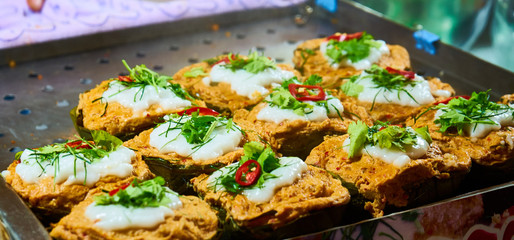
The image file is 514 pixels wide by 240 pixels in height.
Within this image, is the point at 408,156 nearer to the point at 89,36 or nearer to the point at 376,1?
the point at 89,36

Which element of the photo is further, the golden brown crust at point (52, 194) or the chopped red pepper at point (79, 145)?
the chopped red pepper at point (79, 145)

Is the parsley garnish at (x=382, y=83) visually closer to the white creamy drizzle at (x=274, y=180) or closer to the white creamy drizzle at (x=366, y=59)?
the white creamy drizzle at (x=366, y=59)

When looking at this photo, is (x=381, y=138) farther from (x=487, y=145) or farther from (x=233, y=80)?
(x=233, y=80)

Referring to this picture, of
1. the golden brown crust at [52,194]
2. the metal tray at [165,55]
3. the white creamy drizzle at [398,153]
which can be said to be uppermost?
the white creamy drizzle at [398,153]

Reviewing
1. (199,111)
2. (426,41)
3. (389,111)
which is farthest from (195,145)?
(426,41)

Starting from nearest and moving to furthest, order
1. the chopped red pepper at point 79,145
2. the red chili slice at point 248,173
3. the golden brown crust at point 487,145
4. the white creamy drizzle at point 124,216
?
the white creamy drizzle at point 124,216, the red chili slice at point 248,173, the chopped red pepper at point 79,145, the golden brown crust at point 487,145

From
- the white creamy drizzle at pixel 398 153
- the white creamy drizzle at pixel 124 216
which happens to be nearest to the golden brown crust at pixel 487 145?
the white creamy drizzle at pixel 398 153

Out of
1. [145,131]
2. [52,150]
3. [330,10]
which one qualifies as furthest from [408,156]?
[330,10]

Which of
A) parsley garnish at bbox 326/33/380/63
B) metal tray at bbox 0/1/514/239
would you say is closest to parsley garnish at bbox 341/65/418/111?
parsley garnish at bbox 326/33/380/63
